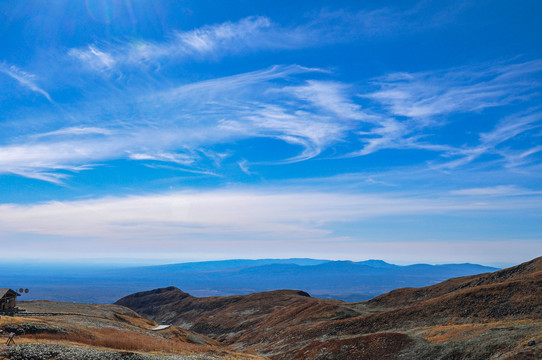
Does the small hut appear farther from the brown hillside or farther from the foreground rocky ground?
the brown hillside

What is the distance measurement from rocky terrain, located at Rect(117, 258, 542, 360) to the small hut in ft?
157

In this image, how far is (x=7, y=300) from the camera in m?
63.7

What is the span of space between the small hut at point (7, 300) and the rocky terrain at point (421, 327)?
1887 inches

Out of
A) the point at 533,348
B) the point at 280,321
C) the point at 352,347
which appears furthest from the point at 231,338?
the point at 533,348

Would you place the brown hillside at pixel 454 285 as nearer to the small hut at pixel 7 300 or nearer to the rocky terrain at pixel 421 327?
the rocky terrain at pixel 421 327

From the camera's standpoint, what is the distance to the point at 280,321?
335ft

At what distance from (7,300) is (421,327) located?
2854 inches

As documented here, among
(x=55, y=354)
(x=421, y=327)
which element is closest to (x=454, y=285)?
(x=421, y=327)

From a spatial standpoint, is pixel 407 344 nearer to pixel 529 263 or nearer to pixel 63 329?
pixel 63 329

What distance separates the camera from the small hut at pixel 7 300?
61.4 m

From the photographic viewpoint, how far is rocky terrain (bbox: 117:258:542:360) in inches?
1738

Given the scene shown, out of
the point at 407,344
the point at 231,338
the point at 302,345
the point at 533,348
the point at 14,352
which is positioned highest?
the point at 14,352

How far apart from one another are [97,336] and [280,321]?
6427cm

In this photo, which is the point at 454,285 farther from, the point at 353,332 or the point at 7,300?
the point at 7,300
